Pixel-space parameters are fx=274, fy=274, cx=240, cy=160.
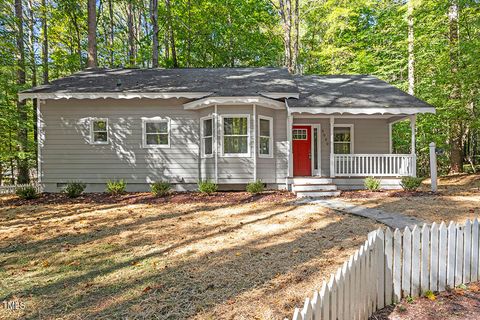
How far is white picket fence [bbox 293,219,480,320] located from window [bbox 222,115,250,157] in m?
7.56

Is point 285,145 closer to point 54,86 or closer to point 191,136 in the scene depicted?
point 191,136

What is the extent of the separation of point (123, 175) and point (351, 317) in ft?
34.1

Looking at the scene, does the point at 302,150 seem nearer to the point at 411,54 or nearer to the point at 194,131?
the point at 194,131

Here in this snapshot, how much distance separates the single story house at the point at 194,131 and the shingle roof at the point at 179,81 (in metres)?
0.07

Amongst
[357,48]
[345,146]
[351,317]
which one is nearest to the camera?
[351,317]

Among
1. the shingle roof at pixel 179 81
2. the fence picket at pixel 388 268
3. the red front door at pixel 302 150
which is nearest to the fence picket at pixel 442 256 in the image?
the fence picket at pixel 388 268

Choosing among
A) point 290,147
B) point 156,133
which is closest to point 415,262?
point 290,147

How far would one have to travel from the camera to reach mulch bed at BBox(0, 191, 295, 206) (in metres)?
9.09

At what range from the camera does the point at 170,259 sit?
4379 mm

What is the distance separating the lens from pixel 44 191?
11.1 metres

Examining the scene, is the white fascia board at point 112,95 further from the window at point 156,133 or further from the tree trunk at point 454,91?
the tree trunk at point 454,91

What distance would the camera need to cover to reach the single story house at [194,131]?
10.5m

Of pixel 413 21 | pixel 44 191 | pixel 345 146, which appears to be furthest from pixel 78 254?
pixel 413 21

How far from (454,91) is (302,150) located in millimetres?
9263
